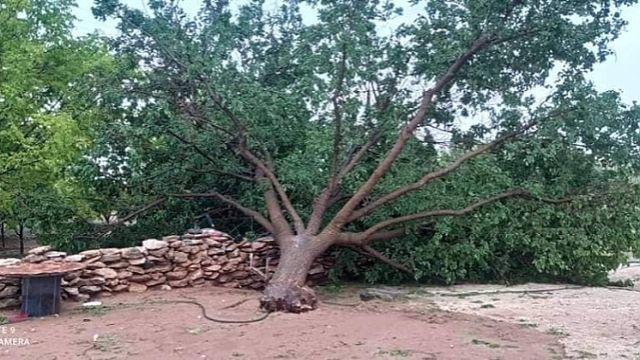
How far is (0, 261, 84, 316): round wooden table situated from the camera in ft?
17.5

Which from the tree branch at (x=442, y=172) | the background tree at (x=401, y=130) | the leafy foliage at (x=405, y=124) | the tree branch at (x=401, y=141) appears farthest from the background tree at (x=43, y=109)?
the tree branch at (x=442, y=172)

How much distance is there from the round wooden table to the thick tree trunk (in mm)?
1919

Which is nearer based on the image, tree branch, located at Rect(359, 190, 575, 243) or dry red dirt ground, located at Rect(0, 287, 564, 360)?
dry red dirt ground, located at Rect(0, 287, 564, 360)

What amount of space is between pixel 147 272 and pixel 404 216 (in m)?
3.04

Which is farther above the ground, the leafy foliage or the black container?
the leafy foliage

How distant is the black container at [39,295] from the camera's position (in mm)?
5348

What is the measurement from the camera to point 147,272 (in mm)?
6691

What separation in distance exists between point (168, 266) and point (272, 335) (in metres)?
2.58

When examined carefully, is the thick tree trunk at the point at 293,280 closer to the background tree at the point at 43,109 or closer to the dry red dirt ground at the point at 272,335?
the dry red dirt ground at the point at 272,335

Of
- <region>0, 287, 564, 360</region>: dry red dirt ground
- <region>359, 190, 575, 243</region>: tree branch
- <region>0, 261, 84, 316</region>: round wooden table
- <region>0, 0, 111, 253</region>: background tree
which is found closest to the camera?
<region>0, 287, 564, 360</region>: dry red dirt ground

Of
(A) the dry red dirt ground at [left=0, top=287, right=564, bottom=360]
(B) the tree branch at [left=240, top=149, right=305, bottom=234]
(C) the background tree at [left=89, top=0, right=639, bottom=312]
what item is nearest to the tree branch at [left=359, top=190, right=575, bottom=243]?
(C) the background tree at [left=89, top=0, right=639, bottom=312]

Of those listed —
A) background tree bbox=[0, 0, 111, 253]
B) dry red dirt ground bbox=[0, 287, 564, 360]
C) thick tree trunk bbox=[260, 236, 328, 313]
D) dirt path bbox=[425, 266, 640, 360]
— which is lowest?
dry red dirt ground bbox=[0, 287, 564, 360]

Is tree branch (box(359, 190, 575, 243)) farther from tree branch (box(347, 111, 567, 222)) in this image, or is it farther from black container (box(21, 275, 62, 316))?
black container (box(21, 275, 62, 316))

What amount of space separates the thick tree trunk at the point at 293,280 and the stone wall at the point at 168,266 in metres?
0.84
